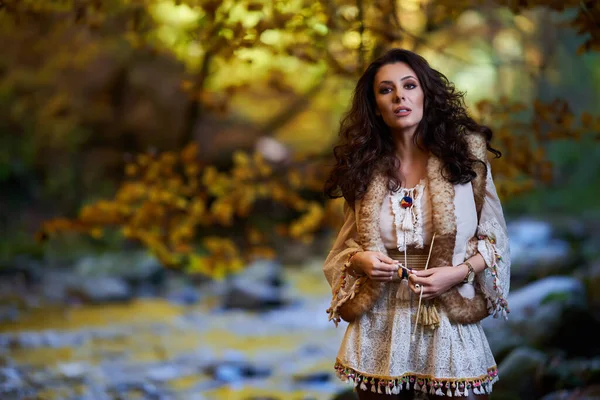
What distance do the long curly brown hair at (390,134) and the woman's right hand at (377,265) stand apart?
0.66 feet

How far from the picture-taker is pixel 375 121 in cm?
209

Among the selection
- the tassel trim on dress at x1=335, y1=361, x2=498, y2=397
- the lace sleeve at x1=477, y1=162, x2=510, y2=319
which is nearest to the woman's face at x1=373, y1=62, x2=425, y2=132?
the lace sleeve at x1=477, y1=162, x2=510, y2=319

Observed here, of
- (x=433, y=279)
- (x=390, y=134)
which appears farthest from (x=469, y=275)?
(x=390, y=134)

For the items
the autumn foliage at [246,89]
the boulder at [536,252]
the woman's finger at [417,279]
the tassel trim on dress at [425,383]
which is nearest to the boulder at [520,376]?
the autumn foliage at [246,89]

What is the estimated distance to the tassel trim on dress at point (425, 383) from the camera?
1.89 meters

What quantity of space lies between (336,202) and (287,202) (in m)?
0.31

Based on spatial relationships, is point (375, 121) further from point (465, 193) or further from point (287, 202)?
point (287, 202)

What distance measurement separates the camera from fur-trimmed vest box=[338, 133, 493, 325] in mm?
1939

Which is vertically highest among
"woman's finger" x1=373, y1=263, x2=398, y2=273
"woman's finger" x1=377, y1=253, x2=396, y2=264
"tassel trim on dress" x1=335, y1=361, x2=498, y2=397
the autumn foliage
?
the autumn foliage

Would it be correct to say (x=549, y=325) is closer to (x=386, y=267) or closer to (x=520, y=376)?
(x=520, y=376)

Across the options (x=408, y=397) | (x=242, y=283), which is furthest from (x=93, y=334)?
(x=408, y=397)

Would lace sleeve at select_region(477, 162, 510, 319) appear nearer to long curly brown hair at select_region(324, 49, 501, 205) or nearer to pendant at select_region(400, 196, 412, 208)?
long curly brown hair at select_region(324, 49, 501, 205)

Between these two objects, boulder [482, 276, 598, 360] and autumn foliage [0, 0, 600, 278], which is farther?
boulder [482, 276, 598, 360]

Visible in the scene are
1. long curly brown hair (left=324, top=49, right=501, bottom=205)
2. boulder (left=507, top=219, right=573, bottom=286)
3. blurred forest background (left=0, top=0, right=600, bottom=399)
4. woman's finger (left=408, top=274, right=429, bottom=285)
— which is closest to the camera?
woman's finger (left=408, top=274, right=429, bottom=285)
